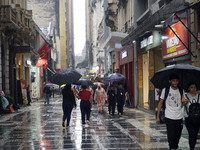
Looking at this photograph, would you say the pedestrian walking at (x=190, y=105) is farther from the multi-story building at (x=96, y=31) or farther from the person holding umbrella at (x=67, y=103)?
the multi-story building at (x=96, y=31)

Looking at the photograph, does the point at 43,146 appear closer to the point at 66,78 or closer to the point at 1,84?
the point at 66,78

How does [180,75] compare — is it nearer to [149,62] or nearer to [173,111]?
[173,111]

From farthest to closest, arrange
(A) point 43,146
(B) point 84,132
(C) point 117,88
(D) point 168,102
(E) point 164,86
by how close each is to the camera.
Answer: (C) point 117,88 → (B) point 84,132 → (A) point 43,146 → (E) point 164,86 → (D) point 168,102

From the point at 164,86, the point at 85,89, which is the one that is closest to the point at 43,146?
the point at 164,86

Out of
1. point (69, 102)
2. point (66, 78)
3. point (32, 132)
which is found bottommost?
point (32, 132)

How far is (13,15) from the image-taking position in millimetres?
21906

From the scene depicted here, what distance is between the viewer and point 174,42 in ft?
48.1

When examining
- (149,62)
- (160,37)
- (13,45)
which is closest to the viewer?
(160,37)

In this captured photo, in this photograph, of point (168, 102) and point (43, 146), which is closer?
point (168, 102)

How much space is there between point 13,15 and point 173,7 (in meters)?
12.8

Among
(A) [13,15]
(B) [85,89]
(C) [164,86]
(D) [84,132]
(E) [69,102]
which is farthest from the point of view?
(A) [13,15]

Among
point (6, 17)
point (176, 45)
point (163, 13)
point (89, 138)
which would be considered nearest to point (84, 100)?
point (89, 138)

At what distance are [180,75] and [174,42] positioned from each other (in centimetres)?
715

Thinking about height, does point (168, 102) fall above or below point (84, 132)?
above
